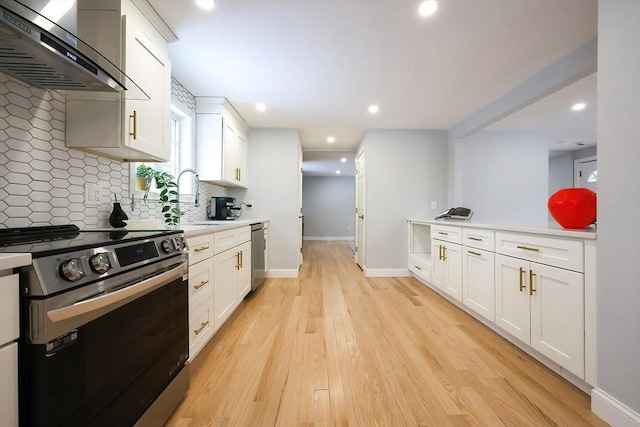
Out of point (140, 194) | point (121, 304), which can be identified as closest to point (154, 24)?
point (140, 194)

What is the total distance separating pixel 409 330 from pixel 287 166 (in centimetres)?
280

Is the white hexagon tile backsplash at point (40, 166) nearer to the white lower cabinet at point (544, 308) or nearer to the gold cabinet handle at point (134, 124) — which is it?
the gold cabinet handle at point (134, 124)

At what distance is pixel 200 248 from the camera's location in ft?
5.58

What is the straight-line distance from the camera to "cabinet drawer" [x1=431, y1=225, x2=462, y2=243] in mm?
2686

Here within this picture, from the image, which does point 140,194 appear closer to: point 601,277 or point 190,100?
point 190,100

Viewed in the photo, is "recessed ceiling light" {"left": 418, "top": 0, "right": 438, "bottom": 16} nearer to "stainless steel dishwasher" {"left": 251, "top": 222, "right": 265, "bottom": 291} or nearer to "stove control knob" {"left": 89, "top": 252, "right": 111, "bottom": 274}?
"stove control knob" {"left": 89, "top": 252, "right": 111, "bottom": 274}

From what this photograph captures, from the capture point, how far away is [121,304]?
3.05 feet

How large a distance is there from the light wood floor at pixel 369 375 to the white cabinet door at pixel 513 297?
17 centimetres

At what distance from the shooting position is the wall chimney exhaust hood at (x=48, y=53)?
85 cm

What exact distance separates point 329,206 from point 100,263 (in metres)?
8.42

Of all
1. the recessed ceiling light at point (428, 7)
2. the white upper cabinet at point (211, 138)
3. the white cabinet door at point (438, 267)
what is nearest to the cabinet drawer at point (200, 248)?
the white upper cabinet at point (211, 138)

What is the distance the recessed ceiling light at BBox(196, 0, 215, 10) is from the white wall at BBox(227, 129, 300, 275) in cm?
238

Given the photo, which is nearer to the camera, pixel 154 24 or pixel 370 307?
pixel 154 24

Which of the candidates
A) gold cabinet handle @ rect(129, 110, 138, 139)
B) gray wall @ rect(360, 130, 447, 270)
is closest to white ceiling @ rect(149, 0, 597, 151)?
gold cabinet handle @ rect(129, 110, 138, 139)
